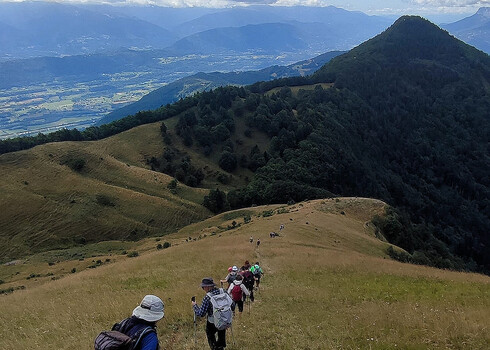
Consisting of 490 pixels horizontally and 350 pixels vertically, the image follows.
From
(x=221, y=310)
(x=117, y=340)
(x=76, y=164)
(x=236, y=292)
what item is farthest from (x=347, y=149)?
(x=117, y=340)

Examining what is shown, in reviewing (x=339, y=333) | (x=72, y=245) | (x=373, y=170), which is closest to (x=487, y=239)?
(x=373, y=170)

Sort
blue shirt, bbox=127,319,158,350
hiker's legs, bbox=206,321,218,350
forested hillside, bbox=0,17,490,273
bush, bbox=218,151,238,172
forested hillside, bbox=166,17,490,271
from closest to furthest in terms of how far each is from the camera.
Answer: blue shirt, bbox=127,319,158,350
hiker's legs, bbox=206,321,218,350
forested hillside, bbox=0,17,490,273
forested hillside, bbox=166,17,490,271
bush, bbox=218,151,238,172

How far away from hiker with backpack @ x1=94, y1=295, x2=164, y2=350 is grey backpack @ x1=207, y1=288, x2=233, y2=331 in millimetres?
3274

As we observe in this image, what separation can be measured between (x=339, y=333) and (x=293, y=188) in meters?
80.2

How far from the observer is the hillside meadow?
1341cm

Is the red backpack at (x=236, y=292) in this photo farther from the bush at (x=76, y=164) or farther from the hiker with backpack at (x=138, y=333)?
the bush at (x=76, y=164)

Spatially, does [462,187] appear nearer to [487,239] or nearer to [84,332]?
[487,239]

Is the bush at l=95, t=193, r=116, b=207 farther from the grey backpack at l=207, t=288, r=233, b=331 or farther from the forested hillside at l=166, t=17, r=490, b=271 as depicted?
the grey backpack at l=207, t=288, r=233, b=331

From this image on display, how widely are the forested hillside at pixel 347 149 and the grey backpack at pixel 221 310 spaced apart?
259ft

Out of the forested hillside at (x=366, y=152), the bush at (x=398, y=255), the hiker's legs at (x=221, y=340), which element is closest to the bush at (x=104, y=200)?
the forested hillside at (x=366, y=152)

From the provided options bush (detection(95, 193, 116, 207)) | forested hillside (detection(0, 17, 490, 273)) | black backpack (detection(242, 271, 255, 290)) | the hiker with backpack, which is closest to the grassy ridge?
bush (detection(95, 193, 116, 207))

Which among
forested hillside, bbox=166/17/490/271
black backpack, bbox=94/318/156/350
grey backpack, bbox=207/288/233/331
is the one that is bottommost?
forested hillside, bbox=166/17/490/271

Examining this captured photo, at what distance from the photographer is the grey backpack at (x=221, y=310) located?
10.5 meters

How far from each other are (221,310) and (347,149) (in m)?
140
